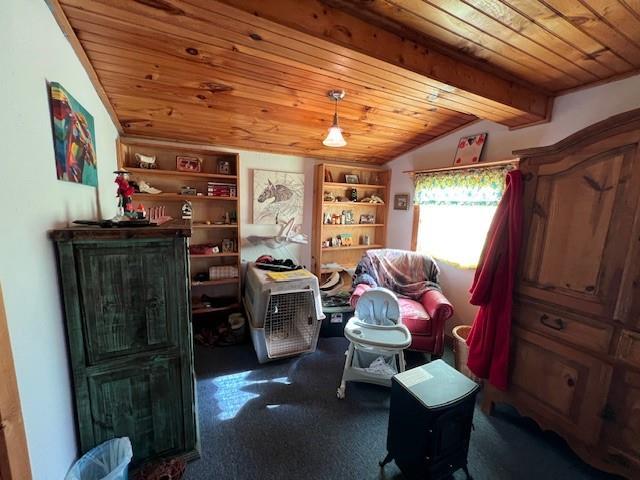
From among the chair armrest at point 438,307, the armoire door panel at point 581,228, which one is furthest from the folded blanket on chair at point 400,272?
the armoire door panel at point 581,228

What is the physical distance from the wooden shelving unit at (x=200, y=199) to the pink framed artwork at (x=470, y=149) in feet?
7.59

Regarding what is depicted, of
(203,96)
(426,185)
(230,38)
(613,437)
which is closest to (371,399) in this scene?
(613,437)

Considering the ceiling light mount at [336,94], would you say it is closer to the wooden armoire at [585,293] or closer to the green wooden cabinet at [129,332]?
the wooden armoire at [585,293]

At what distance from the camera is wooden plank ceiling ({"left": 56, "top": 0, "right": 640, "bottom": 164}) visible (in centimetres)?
122

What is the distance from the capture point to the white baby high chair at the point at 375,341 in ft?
6.28

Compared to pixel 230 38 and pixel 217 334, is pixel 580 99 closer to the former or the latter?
pixel 230 38

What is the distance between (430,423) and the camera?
4.09ft

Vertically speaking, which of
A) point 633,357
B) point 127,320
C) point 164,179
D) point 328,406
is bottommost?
point 328,406

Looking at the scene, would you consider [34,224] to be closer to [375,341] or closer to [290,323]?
[375,341]

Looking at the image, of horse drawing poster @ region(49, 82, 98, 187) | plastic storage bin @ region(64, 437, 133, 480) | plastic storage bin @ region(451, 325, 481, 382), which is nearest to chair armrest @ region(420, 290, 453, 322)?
plastic storage bin @ region(451, 325, 481, 382)

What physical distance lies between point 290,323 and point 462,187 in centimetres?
214

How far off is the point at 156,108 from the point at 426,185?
107 inches

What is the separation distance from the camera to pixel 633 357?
1.28 meters

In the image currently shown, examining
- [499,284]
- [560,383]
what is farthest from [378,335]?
[560,383]
